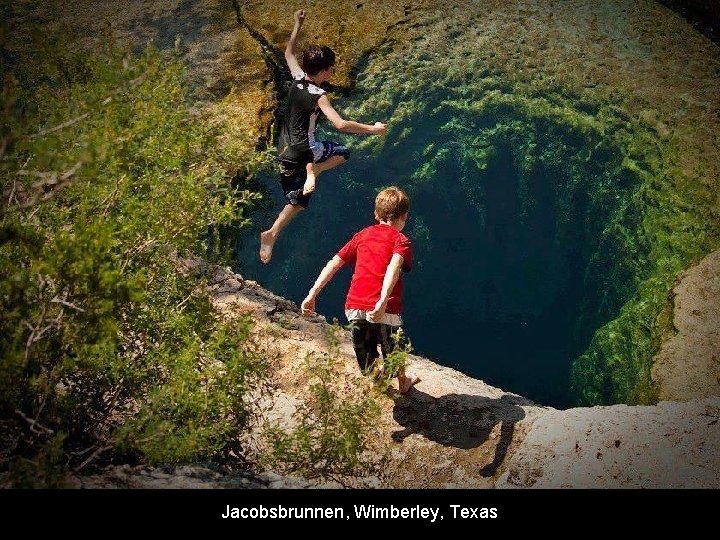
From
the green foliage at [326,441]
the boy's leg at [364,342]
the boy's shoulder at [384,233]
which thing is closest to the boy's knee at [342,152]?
the boy's shoulder at [384,233]

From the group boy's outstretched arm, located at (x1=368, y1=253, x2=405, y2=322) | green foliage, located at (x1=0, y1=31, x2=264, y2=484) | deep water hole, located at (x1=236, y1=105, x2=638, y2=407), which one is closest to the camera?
green foliage, located at (x1=0, y1=31, x2=264, y2=484)

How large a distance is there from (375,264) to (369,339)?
1.58 ft

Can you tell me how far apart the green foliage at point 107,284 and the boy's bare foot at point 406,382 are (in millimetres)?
983

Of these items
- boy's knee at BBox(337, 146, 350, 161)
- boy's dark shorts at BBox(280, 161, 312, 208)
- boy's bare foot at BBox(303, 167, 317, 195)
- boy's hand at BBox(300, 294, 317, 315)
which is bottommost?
boy's hand at BBox(300, 294, 317, 315)

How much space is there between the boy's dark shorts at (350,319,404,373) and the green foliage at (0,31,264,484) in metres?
0.60

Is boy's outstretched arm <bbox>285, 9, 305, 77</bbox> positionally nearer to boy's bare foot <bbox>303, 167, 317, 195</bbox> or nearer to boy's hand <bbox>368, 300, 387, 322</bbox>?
boy's bare foot <bbox>303, 167, 317, 195</bbox>

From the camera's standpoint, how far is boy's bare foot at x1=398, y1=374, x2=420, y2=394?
3673mm

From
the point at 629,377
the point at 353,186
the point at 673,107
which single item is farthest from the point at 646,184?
the point at 353,186

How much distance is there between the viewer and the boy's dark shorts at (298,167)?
402 centimetres

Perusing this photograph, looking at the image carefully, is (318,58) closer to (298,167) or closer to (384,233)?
(298,167)

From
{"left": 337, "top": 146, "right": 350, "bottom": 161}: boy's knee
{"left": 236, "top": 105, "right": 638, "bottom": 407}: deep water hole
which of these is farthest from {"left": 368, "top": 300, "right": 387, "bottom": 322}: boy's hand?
{"left": 236, "top": 105, "right": 638, "bottom": 407}: deep water hole

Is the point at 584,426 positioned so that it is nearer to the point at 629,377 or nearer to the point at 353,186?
the point at 629,377

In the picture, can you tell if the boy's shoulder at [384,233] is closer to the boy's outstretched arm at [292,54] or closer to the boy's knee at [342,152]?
the boy's knee at [342,152]
